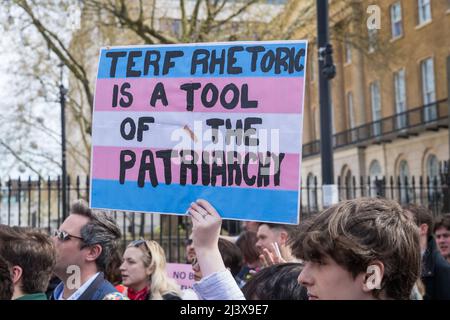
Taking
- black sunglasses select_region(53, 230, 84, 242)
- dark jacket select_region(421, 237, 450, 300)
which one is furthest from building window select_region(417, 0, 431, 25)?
black sunglasses select_region(53, 230, 84, 242)

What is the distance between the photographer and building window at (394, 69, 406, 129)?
31.8 m

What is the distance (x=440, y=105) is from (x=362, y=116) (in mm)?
8237

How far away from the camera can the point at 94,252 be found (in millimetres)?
3699

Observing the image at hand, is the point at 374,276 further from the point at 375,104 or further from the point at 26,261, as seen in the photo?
the point at 375,104

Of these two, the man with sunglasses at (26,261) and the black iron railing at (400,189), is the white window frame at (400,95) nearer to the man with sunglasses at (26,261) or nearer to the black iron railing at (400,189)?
the black iron railing at (400,189)

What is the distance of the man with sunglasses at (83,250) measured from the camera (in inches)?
142

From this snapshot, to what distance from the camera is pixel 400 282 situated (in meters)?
2.03

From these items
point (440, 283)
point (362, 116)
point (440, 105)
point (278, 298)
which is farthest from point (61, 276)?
point (362, 116)

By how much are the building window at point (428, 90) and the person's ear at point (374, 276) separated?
2817 centimetres

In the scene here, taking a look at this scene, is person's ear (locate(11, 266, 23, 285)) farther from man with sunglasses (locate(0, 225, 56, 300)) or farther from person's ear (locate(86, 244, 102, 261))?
person's ear (locate(86, 244, 102, 261))

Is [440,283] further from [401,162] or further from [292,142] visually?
[401,162]

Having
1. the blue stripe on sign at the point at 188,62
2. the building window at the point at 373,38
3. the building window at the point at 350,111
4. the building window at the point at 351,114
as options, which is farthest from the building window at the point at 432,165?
the blue stripe on sign at the point at 188,62

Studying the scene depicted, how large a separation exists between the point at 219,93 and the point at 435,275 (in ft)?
10.7

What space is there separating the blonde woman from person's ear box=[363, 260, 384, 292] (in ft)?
11.6
